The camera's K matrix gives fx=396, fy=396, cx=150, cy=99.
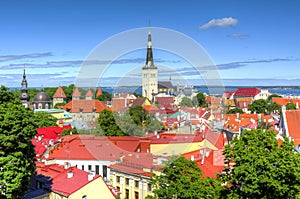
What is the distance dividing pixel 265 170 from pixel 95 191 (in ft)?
42.0

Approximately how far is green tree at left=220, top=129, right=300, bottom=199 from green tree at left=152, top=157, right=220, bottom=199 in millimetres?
2026

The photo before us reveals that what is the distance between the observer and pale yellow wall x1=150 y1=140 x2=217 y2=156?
3351 cm

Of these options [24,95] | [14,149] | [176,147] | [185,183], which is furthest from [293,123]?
[24,95]

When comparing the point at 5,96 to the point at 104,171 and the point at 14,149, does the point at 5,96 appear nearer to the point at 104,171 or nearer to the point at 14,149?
the point at 14,149

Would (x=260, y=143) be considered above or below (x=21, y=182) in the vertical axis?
above

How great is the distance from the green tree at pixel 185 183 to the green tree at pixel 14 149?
6917 mm

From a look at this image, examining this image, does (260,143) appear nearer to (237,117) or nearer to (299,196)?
(299,196)

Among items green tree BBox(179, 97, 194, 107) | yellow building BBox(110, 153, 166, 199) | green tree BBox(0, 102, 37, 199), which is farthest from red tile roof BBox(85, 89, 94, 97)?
green tree BBox(0, 102, 37, 199)

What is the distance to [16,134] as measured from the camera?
66.6 ft

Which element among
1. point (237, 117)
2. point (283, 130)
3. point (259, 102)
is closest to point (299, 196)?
point (283, 130)

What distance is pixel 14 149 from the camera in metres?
20.4

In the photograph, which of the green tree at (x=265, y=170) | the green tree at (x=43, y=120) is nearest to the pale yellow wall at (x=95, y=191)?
the green tree at (x=265, y=170)

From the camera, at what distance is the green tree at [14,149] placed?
19.5m

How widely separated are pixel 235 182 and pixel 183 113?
50508 millimetres
